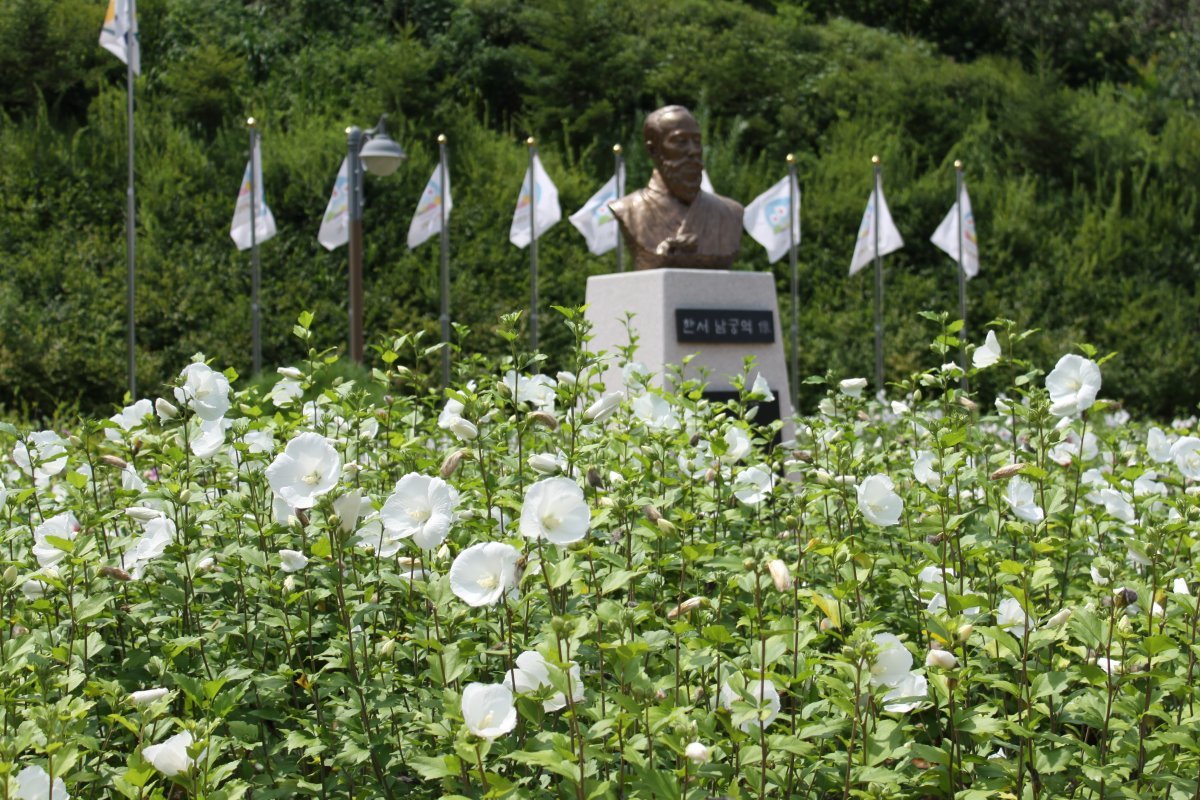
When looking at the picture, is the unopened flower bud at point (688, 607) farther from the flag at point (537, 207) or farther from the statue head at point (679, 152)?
the flag at point (537, 207)

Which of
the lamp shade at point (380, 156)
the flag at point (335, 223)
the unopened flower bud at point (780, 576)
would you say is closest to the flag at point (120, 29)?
the flag at point (335, 223)

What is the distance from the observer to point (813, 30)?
19734mm

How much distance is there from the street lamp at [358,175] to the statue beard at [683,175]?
3180 millimetres

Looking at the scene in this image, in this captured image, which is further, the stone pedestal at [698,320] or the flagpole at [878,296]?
the flagpole at [878,296]

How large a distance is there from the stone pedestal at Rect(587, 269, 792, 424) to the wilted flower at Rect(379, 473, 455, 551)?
5022 millimetres

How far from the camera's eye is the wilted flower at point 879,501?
6.52 ft

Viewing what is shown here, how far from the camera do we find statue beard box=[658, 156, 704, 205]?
7355 millimetres

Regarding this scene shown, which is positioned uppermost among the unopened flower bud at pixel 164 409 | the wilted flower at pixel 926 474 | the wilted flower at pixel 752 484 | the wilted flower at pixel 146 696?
the unopened flower bud at pixel 164 409

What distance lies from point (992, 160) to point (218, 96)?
10505 mm

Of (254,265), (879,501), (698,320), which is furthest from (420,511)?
(254,265)

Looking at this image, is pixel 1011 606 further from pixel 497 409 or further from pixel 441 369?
pixel 441 369

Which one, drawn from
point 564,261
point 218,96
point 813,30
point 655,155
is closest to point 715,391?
point 655,155

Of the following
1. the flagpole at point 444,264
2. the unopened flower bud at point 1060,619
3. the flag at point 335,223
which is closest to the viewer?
the unopened flower bud at point 1060,619

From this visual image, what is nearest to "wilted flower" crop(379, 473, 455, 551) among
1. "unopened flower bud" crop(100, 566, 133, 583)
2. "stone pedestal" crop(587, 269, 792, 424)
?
"unopened flower bud" crop(100, 566, 133, 583)
